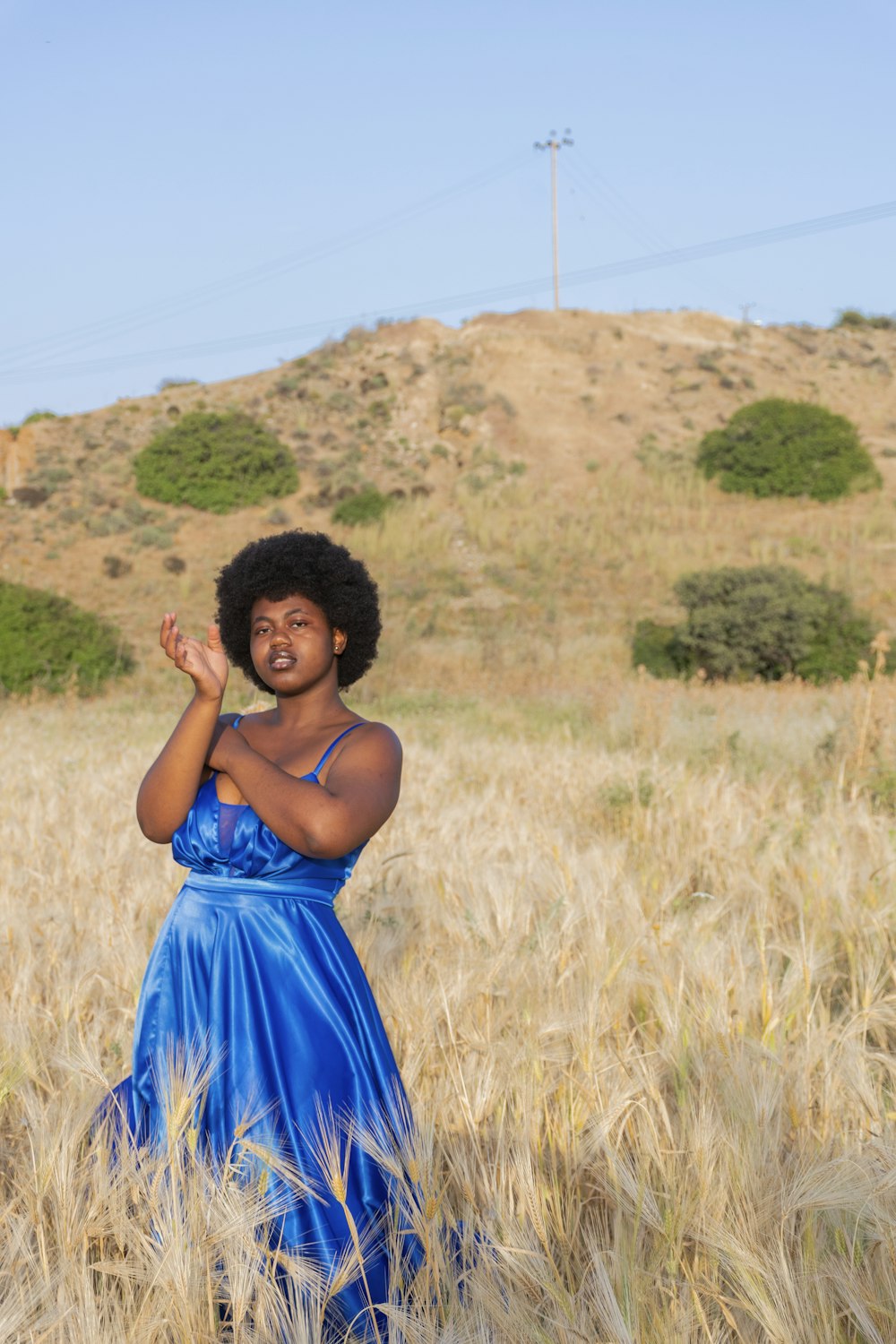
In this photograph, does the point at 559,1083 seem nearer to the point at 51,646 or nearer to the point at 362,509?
the point at 51,646

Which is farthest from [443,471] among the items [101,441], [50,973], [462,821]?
[50,973]

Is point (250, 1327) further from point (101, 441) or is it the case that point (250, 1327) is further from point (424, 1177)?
point (101, 441)

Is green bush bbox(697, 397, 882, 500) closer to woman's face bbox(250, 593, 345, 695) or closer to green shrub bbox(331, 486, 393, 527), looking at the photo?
green shrub bbox(331, 486, 393, 527)

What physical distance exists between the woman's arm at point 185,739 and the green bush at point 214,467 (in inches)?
1495

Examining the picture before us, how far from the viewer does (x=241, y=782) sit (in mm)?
2381

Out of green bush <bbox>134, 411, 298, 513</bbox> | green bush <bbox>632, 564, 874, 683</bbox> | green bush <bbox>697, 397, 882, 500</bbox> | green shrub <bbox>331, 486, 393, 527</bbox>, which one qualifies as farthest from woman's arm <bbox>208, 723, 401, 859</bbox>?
green bush <bbox>697, 397, 882, 500</bbox>

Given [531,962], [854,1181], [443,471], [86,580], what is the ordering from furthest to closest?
[443,471] < [86,580] < [531,962] < [854,1181]

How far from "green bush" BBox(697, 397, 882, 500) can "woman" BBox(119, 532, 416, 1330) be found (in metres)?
40.0

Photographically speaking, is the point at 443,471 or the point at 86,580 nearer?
the point at 86,580

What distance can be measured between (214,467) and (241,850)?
39722 mm

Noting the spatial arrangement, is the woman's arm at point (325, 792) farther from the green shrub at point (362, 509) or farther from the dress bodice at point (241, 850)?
the green shrub at point (362, 509)

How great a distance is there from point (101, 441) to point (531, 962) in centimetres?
4386

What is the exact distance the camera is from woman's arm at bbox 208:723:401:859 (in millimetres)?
2291

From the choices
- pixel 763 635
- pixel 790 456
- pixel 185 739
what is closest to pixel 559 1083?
pixel 185 739
